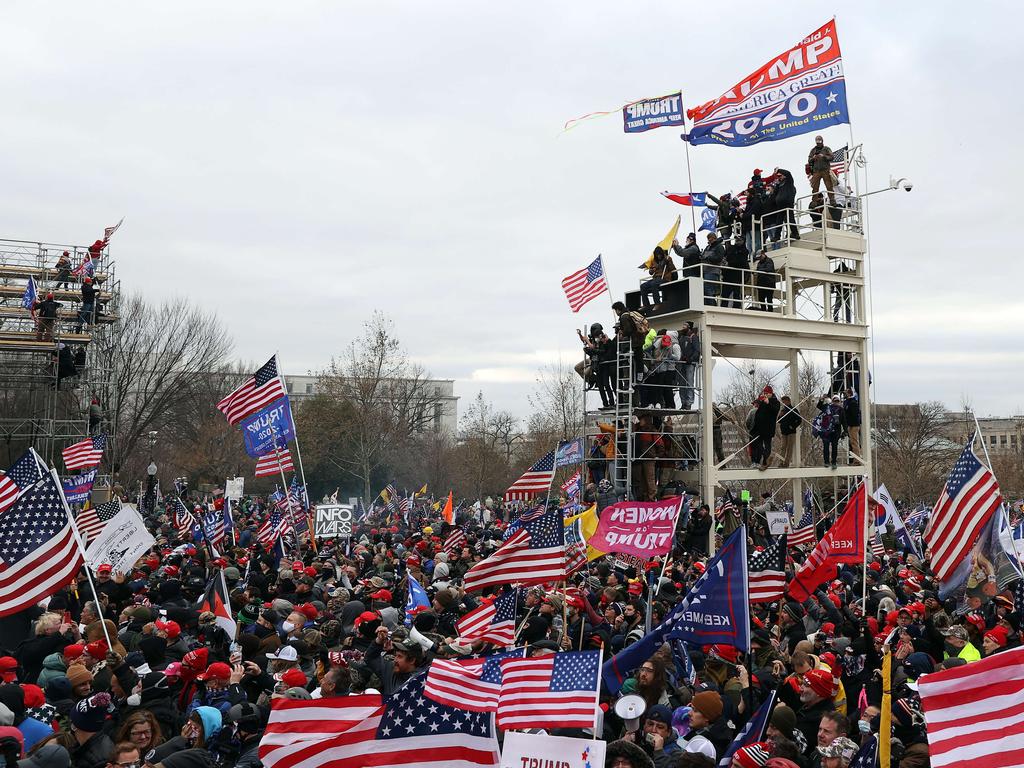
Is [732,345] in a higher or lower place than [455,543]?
higher

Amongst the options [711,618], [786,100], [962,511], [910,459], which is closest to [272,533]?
[711,618]

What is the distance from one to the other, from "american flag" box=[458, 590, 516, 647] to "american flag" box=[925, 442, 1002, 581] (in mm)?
4991

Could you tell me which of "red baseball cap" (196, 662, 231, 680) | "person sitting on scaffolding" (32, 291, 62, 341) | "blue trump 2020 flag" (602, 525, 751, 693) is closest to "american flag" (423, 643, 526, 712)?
"blue trump 2020 flag" (602, 525, 751, 693)

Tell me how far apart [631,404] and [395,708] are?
1649 centimetres

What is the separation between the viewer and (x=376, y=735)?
18.3 feet

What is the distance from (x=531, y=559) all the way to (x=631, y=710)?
130 inches

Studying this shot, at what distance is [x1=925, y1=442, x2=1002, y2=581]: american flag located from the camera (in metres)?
10.9

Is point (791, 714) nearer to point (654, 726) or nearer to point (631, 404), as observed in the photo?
point (654, 726)

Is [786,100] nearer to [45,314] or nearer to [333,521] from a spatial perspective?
[333,521]

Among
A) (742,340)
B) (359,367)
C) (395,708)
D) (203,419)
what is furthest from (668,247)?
(203,419)

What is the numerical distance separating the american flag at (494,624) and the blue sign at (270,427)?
347 inches

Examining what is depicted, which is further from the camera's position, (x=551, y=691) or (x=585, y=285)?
(x=585, y=285)

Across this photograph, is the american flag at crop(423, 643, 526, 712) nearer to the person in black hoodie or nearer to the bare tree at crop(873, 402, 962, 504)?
the person in black hoodie

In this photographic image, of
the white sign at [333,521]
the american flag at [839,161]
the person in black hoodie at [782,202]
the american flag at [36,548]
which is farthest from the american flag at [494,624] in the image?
the american flag at [839,161]
